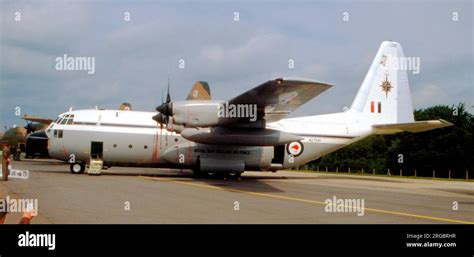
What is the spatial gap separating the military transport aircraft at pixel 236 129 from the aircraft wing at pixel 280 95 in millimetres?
45

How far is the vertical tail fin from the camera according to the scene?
85.7ft

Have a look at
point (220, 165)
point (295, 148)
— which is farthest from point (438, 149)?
point (220, 165)

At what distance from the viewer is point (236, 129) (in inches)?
830

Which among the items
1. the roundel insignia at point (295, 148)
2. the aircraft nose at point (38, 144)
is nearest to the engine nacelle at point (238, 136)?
the roundel insignia at point (295, 148)

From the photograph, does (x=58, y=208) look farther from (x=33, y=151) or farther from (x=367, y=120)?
(x=367, y=120)

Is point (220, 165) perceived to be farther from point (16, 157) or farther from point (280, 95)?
point (16, 157)

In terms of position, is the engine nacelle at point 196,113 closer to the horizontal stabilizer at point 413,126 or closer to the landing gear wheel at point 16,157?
the horizontal stabilizer at point 413,126

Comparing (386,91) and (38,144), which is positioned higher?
(386,91)

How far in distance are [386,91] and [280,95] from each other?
11.3 meters

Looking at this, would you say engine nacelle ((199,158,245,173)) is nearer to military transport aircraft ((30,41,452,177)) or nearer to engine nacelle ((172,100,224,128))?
military transport aircraft ((30,41,452,177))

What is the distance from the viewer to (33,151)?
22.6 m
